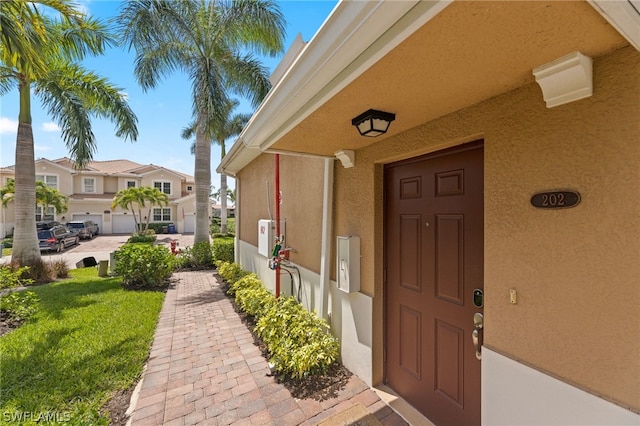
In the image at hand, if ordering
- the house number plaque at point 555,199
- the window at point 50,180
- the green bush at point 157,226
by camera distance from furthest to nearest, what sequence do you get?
the green bush at point 157,226 → the window at point 50,180 → the house number plaque at point 555,199

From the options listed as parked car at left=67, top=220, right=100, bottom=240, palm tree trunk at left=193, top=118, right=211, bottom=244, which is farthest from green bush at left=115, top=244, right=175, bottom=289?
parked car at left=67, top=220, right=100, bottom=240

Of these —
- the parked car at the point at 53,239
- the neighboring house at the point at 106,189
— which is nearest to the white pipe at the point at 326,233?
the parked car at the point at 53,239

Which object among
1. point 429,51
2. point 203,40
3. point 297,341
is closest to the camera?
point 429,51

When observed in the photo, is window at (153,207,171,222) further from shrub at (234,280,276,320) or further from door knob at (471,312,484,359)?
door knob at (471,312,484,359)

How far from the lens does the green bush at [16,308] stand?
18.4 ft

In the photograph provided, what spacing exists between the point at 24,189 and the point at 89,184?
26293mm

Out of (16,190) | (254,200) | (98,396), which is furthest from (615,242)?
(16,190)

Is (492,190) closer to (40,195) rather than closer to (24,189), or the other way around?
(24,189)

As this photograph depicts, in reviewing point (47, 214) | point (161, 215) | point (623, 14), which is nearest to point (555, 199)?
point (623, 14)

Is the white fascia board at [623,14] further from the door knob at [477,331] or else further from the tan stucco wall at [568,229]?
the door knob at [477,331]

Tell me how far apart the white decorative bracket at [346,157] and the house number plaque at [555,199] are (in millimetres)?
2162

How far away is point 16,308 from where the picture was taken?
5805 millimetres

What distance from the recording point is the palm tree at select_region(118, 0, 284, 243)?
9.80 m

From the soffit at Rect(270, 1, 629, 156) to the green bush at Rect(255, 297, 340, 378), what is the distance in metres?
2.98
